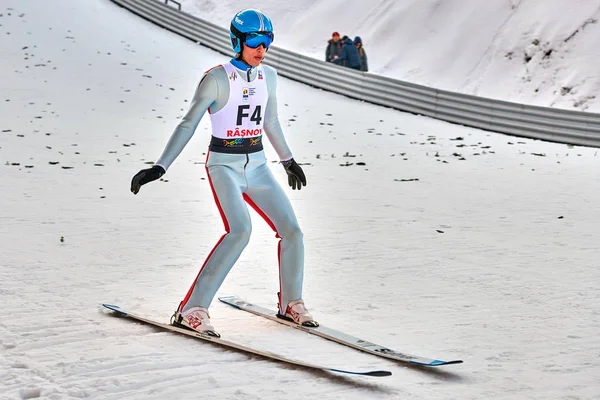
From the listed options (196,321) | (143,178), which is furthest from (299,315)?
(143,178)

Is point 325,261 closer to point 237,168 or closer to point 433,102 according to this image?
point 237,168

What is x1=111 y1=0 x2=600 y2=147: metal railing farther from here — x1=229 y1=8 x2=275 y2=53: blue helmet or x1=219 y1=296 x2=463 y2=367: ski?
x1=229 y1=8 x2=275 y2=53: blue helmet

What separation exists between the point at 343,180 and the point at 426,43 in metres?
21.0

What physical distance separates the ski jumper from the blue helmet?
15 cm

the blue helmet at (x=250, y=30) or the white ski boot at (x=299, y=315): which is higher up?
the blue helmet at (x=250, y=30)

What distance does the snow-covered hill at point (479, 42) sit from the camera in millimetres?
29016

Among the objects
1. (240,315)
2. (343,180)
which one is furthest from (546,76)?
(240,315)

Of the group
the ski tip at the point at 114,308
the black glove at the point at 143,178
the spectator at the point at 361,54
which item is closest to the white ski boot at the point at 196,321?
the ski tip at the point at 114,308

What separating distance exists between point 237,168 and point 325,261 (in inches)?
105

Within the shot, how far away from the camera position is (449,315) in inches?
281

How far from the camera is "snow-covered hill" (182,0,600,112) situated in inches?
1142

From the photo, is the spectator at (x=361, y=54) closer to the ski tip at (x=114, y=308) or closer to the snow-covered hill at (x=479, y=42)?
the snow-covered hill at (x=479, y=42)

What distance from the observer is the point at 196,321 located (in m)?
6.37

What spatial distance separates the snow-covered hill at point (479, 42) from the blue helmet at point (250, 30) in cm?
2126
